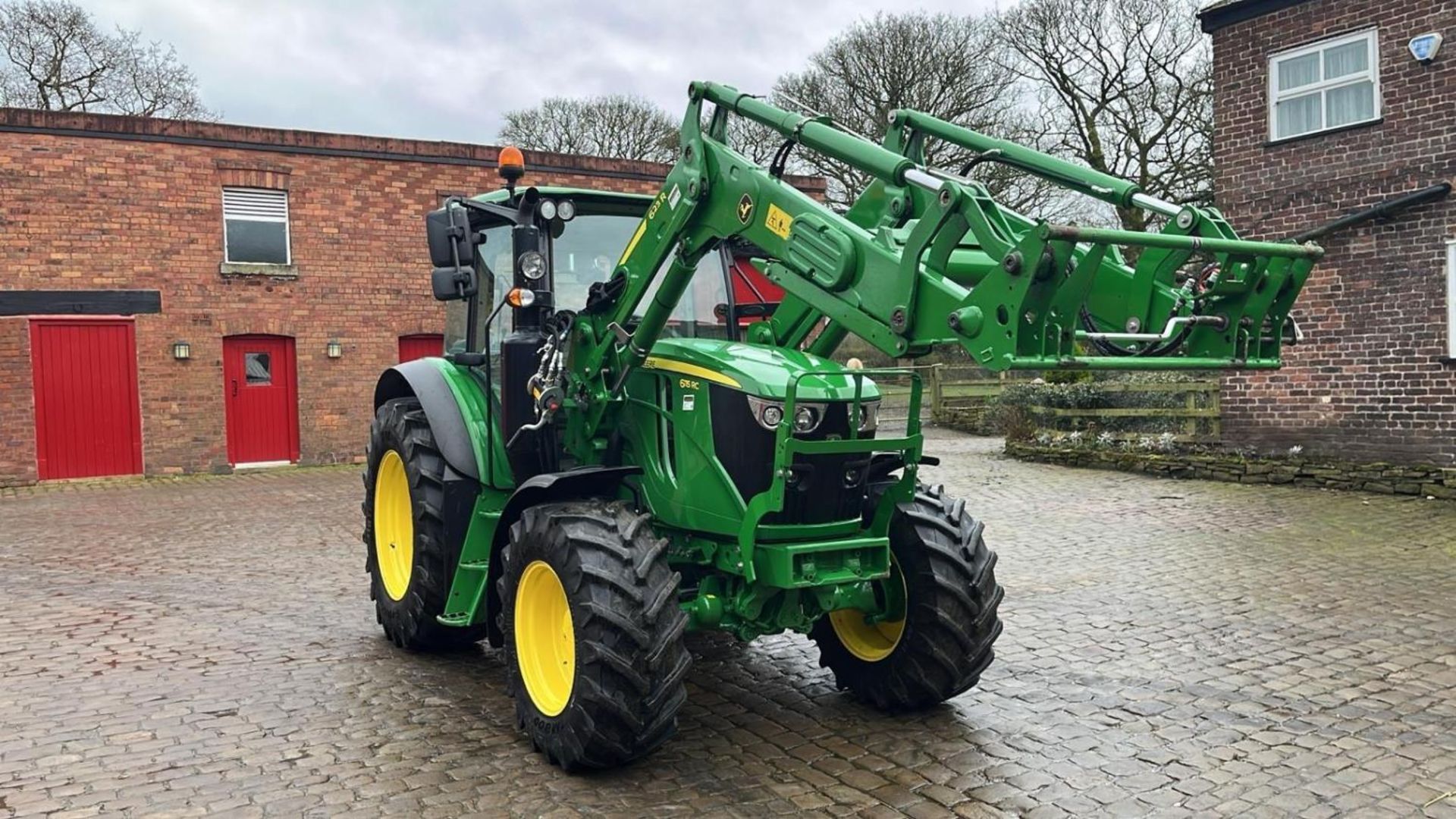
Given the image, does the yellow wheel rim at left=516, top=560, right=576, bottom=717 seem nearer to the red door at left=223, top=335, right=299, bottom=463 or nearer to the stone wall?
the stone wall

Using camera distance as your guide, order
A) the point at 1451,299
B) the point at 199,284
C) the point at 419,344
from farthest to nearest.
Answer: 1. the point at 419,344
2. the point at 199,284
3. the point at 1451,299

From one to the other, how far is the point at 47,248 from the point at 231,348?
266 centimetres

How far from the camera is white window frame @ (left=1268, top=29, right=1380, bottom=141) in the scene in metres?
12.7

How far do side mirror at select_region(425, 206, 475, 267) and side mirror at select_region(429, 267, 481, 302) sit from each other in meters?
0.04

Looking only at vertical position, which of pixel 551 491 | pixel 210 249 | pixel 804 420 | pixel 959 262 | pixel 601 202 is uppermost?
pixel 210 249

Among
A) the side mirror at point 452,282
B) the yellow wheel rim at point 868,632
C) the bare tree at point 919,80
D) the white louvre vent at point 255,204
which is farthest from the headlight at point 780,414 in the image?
the bare tree at point 919,80

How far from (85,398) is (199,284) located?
2.18 metres

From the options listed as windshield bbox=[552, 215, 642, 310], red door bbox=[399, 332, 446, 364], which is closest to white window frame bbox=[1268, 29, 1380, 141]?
windshield bbox=[552, 215, 642, 310]

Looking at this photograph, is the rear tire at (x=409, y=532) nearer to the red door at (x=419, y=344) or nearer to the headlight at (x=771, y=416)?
the headlight at (x=771, y=416)

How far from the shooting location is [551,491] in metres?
4.79

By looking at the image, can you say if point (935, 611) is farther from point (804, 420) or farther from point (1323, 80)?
point (1323, 80)

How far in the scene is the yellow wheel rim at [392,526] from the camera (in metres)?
6.38

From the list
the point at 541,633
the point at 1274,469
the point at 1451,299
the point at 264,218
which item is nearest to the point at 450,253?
the point at 541,633

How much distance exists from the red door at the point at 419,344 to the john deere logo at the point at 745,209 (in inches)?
560
